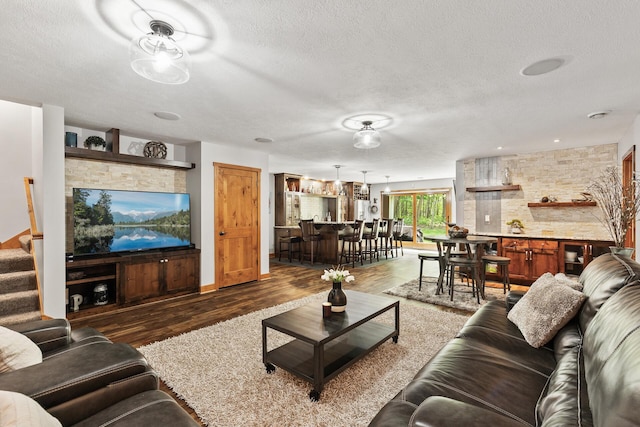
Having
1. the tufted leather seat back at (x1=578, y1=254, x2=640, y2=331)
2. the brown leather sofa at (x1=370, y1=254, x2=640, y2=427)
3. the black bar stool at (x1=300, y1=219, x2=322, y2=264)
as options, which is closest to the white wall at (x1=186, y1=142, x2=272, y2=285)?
the black bar stool at (x1=300, y1=219, x2=322, y2=264)

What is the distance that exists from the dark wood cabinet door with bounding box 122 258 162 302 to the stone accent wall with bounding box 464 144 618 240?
618 centimetres

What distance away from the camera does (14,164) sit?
412 centimetres

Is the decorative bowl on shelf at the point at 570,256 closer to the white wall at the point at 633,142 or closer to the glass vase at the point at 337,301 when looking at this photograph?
the white wall at the point at 633,142

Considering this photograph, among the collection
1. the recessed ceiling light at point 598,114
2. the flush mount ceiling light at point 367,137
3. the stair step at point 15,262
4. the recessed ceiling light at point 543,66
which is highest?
the recessed ceiling light at point 543,66

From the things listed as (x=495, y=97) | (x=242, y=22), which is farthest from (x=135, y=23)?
(x=495, y=97)

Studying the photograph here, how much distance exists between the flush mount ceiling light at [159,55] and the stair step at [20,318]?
2.84m

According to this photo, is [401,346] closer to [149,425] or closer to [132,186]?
[149,425]

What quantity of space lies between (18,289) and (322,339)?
3507mm

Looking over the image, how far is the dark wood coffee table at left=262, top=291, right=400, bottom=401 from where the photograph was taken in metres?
2.08

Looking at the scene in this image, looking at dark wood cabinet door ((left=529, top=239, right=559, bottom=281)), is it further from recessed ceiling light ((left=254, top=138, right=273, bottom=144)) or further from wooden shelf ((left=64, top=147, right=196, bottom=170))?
wooden shelf ((left=64, top=147, right=196, bottom=170))

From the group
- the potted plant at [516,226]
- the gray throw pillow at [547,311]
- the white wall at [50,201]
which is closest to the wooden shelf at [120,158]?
the white wall at [50,201]

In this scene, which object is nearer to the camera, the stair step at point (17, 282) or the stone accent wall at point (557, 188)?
the stair step at point (17, 282)

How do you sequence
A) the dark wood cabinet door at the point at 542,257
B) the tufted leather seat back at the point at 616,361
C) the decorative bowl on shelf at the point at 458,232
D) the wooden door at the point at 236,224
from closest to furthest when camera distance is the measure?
1. the tufted leather seat back at the point at 616,361
2. the decorative bowl on shelf at the point at 458,232
3. the dark wood cabinet door at the point at 542,257
4. the wooden door at the point at 236,224

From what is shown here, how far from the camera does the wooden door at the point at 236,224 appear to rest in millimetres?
5147
